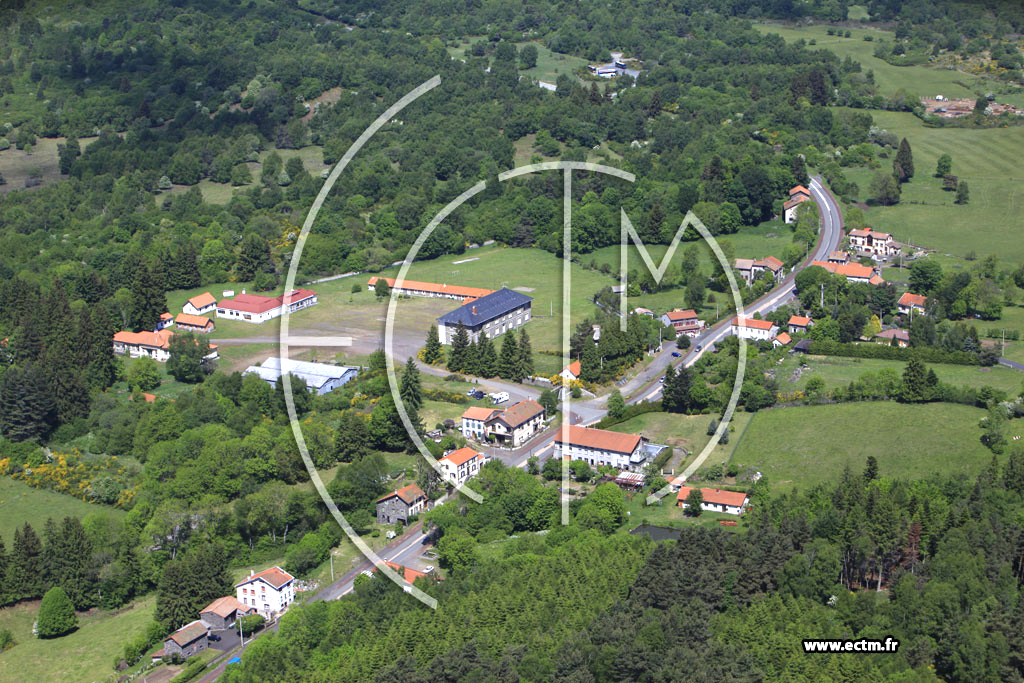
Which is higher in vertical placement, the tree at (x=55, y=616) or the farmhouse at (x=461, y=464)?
the farmhouse at (x=461, y=464)

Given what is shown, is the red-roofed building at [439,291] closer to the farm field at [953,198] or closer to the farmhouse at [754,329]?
the farmhouse at [754,329]

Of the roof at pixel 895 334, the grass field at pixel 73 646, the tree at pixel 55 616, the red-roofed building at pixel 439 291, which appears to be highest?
the roof at pixel 895 334

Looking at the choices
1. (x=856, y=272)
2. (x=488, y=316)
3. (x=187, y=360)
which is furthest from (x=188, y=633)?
(x=856, y=272)

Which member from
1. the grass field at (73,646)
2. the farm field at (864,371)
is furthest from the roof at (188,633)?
the farm field at (864,371)

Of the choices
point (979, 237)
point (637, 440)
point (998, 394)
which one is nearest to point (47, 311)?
point (637, 440)

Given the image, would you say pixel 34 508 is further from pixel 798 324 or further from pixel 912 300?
pixel 912 300

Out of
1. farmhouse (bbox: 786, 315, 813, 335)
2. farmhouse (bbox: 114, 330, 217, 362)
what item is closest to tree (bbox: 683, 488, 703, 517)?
farmhouse (bbox: 786, 315, 813, 335)
